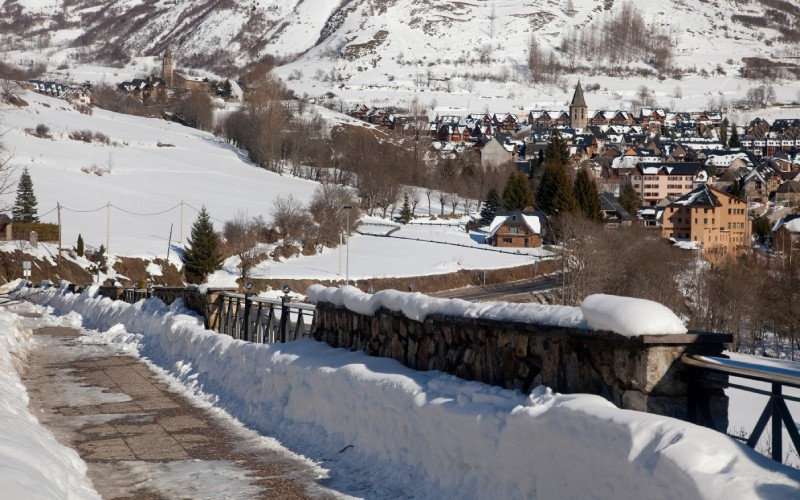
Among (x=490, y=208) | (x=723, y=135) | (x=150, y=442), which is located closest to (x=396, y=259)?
(x=490, y=208)

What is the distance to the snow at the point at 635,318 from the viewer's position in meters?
6.39

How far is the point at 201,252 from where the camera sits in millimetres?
65062

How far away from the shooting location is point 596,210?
90562 millimetres

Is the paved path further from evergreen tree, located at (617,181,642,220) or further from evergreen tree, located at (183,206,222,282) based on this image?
evergreen tree, located at (617,181,642,220)

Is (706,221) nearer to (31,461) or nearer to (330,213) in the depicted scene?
(330,213)

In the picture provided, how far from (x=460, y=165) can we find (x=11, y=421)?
128947 mm

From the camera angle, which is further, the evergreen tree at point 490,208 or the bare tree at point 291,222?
the evergreen tree at point 490,208

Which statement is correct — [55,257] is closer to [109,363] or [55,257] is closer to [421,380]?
[109,363]

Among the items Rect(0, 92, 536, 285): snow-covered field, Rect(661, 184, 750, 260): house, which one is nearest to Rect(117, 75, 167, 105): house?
Rect(0, 92, 536, 285): snow-covered field

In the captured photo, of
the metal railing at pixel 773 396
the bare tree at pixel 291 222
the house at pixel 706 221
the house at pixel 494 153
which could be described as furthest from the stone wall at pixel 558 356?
the house at pixel 494 153

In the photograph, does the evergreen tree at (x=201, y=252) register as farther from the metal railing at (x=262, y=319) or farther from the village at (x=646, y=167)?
the metal railing at (x=262, y=319)

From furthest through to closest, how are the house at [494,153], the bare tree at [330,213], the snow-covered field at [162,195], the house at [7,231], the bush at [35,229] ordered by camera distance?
the house at [494,153] → the bare tree at [330,213] → the snow-covered field at [162,195] → the bush at [35,229] → the house at [7,231]

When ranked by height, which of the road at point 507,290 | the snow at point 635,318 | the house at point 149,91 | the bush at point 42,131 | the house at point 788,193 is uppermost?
the house at point 149,91

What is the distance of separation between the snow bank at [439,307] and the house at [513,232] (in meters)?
75.7
